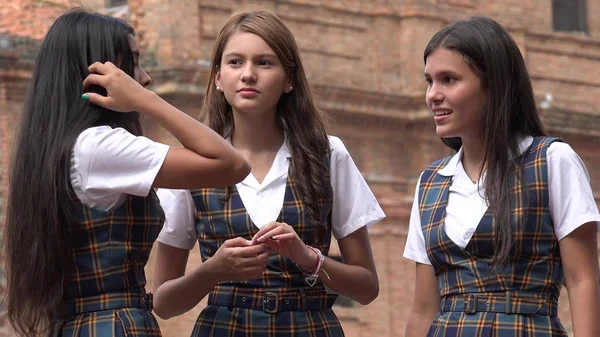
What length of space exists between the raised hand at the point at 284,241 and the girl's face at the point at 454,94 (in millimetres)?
559

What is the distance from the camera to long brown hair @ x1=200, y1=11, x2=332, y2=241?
4547mm

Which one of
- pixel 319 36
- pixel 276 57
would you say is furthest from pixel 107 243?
pixel 319 36

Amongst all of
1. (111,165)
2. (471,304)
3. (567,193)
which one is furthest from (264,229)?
(567,193)

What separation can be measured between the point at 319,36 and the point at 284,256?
11969 millimetres

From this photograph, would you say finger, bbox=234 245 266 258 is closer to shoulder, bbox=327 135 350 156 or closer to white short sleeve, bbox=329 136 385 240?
white short sleeve, bbox=329 136 385 240

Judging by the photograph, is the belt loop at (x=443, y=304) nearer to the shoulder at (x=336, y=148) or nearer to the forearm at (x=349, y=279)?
the forearm at (x=349, y=279)

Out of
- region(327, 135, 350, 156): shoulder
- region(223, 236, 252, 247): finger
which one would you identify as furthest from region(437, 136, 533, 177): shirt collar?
region(223, 236, 252, 247): finger

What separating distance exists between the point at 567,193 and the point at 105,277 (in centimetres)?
138

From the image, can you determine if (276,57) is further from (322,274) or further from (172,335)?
(172,335)

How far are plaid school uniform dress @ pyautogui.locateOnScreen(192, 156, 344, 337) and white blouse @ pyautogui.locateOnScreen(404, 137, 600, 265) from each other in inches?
19.4

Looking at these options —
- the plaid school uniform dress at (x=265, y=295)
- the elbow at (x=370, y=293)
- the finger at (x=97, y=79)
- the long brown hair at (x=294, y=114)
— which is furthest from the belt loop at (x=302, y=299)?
the finger at (x=97, y=79)

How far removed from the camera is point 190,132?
3.85 m

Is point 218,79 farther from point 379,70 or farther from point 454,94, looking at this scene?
point 379,70

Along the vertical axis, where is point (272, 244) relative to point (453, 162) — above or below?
below
